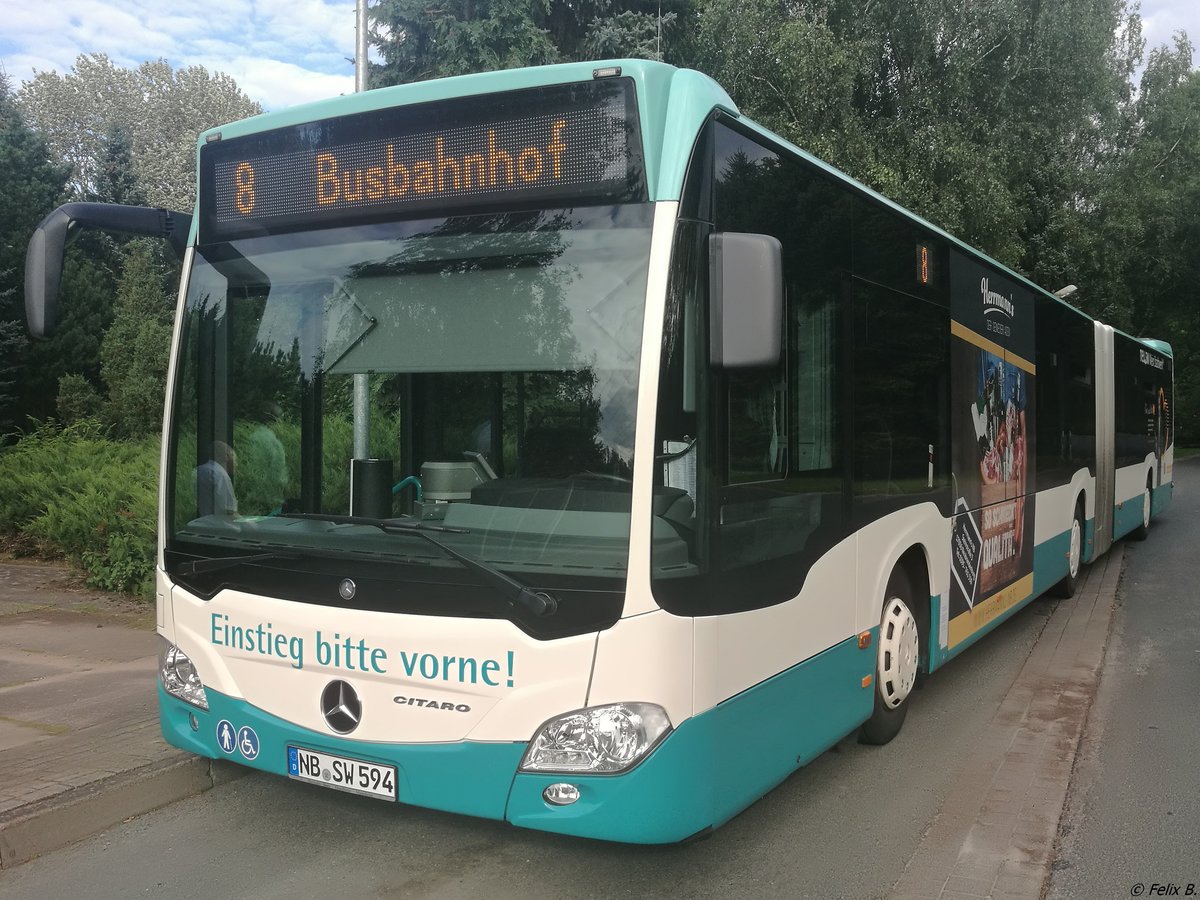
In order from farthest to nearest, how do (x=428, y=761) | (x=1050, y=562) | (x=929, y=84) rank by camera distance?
(x=929, y=84)
(x=1050, y=562)
(x=428, y=761)

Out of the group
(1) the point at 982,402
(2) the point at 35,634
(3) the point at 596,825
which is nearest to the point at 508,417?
(3) the point at 596,825

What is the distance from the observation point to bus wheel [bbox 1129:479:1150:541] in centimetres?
1530

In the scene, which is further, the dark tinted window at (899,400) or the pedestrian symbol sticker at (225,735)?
the dark tinted window at (899,400)

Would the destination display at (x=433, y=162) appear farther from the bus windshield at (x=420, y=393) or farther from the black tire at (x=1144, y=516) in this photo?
the black tire at (x=1144, y=516)

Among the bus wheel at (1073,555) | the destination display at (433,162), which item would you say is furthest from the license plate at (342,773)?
the bus wheel at (1073,555)

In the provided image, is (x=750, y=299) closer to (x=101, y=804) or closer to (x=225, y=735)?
(x=225, y=735)

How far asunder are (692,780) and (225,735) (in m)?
1.83

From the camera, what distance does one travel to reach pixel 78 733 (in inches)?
218

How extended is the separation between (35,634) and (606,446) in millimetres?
6704

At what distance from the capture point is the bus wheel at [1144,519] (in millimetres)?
15305

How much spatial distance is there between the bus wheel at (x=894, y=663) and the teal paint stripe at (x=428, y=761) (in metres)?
2.40

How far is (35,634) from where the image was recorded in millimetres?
8367

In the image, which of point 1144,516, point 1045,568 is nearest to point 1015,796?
point 1045,568

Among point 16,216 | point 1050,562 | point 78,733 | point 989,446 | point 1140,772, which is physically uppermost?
point 16,216
